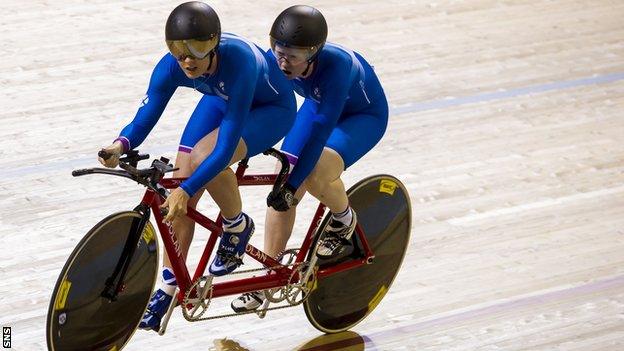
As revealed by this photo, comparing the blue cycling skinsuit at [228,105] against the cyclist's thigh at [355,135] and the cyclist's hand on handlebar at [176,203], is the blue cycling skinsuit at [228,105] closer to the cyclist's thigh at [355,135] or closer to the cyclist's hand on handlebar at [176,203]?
the cyclist's hand on handlebar at [176,203]

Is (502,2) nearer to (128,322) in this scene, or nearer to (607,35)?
(607,35)

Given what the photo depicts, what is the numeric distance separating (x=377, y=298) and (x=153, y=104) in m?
1.36

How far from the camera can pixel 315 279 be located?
504cm

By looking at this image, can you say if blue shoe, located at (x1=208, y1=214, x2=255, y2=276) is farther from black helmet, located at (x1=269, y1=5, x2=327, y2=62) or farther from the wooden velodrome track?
black helmet, located at (x1=269, y1=5, x2=327, y2=62)

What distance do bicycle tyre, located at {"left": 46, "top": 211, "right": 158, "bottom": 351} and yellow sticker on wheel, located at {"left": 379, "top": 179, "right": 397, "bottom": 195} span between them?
1.01 metres

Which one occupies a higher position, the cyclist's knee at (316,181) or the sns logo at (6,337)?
the cyclist's knee at (316,181)

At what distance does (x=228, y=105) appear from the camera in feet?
14.4

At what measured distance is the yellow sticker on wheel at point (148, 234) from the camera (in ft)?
14.5

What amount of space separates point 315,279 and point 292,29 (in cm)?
99

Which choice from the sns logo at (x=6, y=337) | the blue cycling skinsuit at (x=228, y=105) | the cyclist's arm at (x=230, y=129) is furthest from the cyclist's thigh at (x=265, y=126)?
the sns logo at (x=6, y=337)

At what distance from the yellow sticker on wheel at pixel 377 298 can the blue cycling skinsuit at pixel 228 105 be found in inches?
→ 36.0

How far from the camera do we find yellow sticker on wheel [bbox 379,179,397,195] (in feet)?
16.9

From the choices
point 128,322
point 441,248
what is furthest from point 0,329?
point 441,248

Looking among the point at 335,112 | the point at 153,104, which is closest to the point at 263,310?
the point at 335,112
